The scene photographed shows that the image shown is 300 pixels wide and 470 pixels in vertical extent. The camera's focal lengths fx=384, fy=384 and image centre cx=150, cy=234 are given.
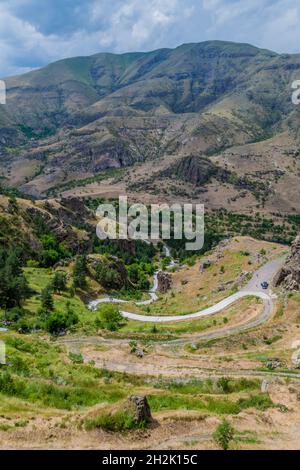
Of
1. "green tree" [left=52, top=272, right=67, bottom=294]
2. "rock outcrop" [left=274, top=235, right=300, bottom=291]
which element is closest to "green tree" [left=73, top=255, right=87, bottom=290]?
"green tree" [left=52, top=272, right=67, bottom=294]

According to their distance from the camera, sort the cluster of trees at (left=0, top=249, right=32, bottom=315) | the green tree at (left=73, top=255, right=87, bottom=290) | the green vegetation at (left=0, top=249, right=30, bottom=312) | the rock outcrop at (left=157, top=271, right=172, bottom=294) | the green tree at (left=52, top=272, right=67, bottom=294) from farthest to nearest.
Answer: the rock outcrop at (left=157, top=271, right=172, bottom=294) → the green tree at (left=73, top=255, right=87, bottom=290) → the green tree at (left=52, top=272, right=67, bottom=294) → the green vegetation at (left=0, top=249, right=30, bottom=312) → the cluster of trees at (left=0, top=249, right=32, bottom=315)

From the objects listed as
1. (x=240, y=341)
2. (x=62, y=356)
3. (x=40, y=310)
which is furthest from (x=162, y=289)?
(x=62, y=356)

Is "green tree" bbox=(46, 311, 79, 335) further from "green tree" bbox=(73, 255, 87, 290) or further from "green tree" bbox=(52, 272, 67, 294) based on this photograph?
"green tree" bbox=(73, 255, 87, 290)

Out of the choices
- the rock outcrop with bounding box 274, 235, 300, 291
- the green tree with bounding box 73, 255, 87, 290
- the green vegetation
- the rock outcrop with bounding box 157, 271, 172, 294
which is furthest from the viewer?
the rock outcrop with bounding box 157, 271, 172, 294

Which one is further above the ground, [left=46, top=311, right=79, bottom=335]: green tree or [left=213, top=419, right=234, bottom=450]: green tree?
[left=213, top=419, right=234, bottom=450]: green tree

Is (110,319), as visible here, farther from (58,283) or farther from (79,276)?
(79,276)

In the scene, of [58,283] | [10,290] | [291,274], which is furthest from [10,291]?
[291,274]

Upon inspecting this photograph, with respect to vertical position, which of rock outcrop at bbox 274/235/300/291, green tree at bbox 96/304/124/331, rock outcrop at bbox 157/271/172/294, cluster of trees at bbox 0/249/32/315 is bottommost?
rock outcrop at bbox 157/271/172/294
